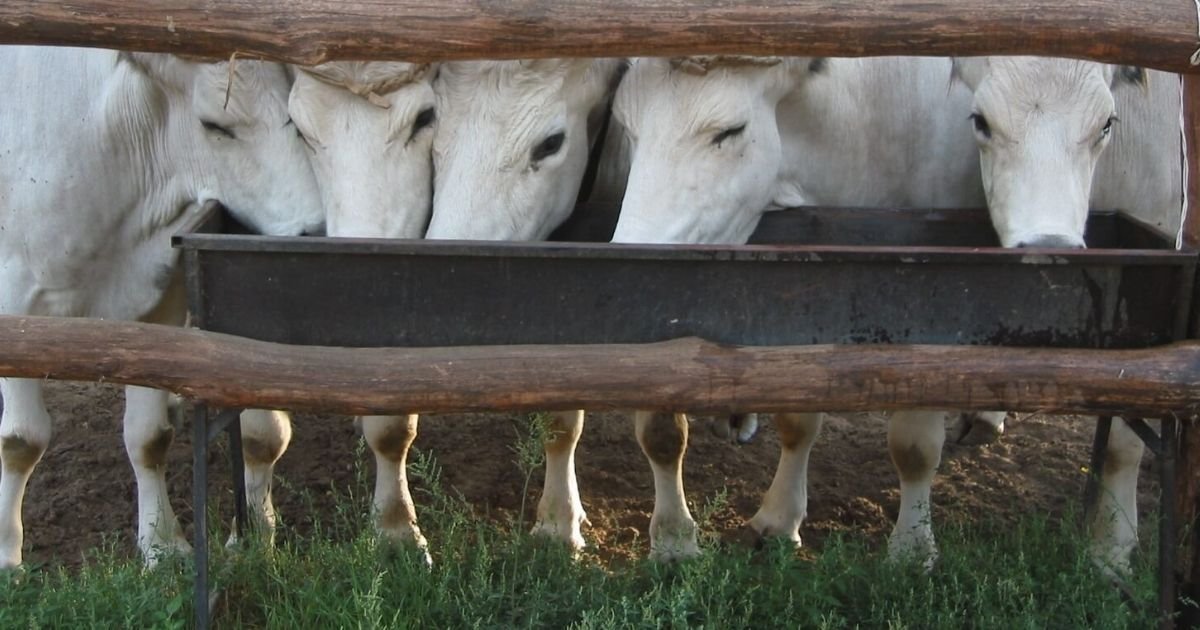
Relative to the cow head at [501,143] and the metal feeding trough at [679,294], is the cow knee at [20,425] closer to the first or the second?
the metal feeding trough at [679,294]

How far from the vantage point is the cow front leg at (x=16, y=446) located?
492cm

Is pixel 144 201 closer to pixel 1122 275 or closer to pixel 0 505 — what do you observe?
pixel 0 505

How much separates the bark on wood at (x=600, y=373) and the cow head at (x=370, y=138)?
0.74m

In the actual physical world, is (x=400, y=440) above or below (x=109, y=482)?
above

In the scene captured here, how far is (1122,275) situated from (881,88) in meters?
1.39

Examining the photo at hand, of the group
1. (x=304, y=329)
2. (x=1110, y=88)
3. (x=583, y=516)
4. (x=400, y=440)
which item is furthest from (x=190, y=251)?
(x=1110, y=88)

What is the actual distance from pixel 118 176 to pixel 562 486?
6.15ft

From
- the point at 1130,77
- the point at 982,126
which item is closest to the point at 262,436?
the point at 982,126

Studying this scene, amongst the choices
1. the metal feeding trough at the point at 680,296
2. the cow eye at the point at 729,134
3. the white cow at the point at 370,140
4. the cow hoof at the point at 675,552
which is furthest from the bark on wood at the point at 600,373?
the cow hoof at the point at 675,552

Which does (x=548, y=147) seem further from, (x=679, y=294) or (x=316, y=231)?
(x=679, y=294)

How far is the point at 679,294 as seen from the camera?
3666 millimetres

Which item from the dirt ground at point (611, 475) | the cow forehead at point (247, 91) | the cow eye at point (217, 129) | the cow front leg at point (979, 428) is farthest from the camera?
the cow front leg at point (979, 428)

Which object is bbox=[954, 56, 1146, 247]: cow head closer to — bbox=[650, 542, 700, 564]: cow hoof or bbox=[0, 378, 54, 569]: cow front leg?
bbox=[650, 542, 700, 564]: cow hoof

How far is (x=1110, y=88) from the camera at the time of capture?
462 centimetres
